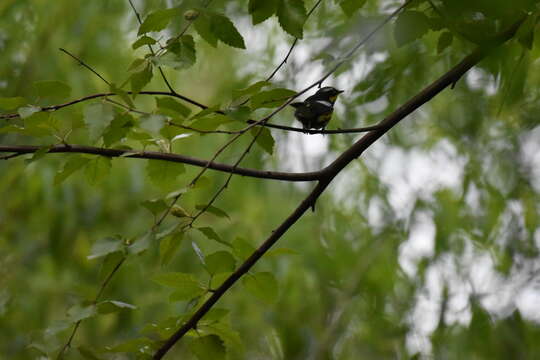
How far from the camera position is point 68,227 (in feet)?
8.30

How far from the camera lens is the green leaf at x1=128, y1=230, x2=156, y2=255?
2.27ft

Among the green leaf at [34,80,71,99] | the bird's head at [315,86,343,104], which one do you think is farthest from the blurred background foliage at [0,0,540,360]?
the green leaf at [34,80,71,99]

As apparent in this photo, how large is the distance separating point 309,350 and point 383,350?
259mm

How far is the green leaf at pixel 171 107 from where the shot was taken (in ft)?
Result: 2.56

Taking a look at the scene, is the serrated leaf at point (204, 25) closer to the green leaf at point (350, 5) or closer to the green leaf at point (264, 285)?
the green leaf at point (350, 5)

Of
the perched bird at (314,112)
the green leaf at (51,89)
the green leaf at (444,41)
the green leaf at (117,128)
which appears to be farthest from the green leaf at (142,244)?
the green leaf at (444,41)

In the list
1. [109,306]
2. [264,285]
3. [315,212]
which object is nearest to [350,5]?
[264,285]

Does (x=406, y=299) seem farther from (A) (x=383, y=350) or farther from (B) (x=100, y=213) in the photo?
(B) (x=100, y=213)

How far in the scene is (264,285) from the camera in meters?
0.86

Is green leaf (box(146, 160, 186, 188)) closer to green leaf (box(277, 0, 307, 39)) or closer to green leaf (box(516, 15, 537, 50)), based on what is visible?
green leaf (box(277, 0, 307, 39))

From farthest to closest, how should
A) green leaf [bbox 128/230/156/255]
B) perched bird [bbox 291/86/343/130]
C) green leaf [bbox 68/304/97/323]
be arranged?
perched bird [bbox 291/86/343/130], green leaf [bbox 68/304/97/323], green leaf [bbox 128/230/156/255]

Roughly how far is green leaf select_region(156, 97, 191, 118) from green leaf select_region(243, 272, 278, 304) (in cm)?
25

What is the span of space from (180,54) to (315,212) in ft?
5.21

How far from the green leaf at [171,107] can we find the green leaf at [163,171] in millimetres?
99
